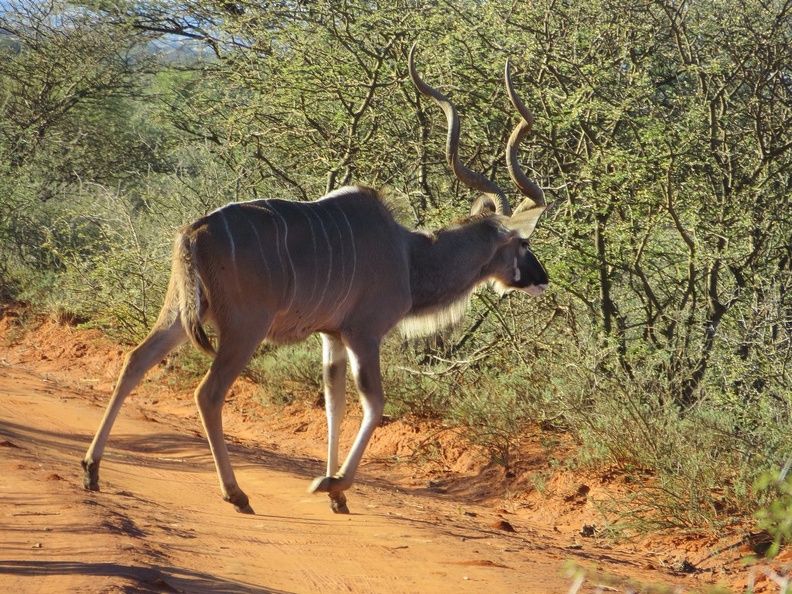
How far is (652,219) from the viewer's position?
5.64 metres

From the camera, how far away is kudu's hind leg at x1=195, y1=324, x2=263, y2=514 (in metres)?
4.34

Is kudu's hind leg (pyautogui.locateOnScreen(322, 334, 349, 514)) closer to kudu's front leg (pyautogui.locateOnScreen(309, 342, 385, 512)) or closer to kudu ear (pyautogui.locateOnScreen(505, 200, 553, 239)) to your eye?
kudu's front leg (pyautogui.locateOnScreen(309, 342, 385, 512))

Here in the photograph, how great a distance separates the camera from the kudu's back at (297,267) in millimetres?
4379

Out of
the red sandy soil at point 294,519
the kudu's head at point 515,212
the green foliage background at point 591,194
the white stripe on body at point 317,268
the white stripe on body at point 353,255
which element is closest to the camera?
the red sandy soil at point 294,519

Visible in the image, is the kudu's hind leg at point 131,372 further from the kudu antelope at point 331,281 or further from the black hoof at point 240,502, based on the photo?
the black hoof at point 240,502

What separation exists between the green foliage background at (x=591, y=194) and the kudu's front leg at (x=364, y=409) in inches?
38.3

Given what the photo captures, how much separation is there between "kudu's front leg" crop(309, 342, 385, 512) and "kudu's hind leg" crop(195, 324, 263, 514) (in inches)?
15.8

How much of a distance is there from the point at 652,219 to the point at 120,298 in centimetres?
450

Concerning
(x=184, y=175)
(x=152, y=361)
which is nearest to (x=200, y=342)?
(x=152, y=361)

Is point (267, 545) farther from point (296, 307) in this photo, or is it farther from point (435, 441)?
point (435, 441)

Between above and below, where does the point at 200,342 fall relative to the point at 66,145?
below

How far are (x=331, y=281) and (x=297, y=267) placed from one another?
0.68 ft

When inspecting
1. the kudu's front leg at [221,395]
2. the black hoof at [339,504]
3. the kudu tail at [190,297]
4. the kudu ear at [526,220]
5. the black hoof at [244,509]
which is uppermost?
the kudu ear at [526,220]

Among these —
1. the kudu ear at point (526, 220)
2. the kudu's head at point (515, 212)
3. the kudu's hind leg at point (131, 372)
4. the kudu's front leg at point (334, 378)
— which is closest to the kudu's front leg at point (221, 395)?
the kudu's hind leg at point (131, 372)
